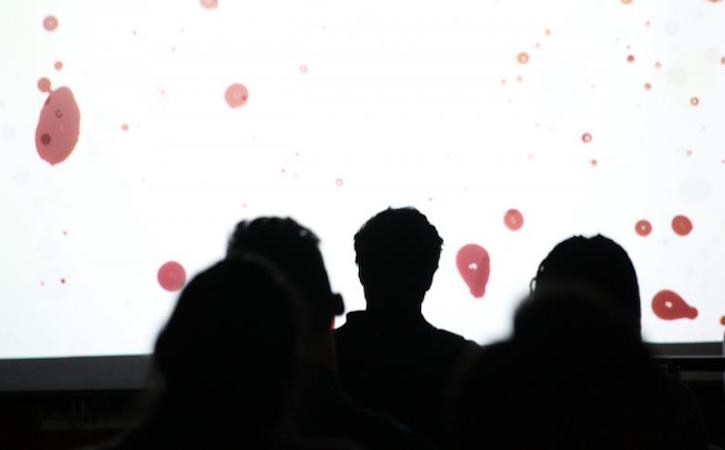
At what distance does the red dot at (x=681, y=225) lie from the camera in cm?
252

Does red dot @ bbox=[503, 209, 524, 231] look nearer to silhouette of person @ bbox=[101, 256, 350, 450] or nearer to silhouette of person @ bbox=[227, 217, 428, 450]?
silhouette of person @ bbox=[227, 217, 428, 450]

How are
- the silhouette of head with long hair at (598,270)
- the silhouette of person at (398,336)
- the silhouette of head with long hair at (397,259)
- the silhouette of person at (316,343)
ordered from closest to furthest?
the silhouette of person at (316,343)
the silhouette of head with long hair at (598,270)
the silhouette of person at (398,336)
the silhouette of head with long hair at (397,259)

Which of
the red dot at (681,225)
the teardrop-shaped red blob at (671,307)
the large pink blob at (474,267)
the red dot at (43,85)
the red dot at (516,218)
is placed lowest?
the teardrop-shaped red blob at (671,307)

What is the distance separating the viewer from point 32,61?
96.0 inches

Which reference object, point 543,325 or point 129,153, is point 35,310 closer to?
point 129,153

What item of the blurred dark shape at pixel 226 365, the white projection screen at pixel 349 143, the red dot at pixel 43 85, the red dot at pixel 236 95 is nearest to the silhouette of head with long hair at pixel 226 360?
the blurred dark shape at pixel 226 365

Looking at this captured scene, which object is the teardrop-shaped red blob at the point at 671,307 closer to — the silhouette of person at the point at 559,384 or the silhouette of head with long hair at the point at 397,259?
the silhouette of head with long hair at the point at 397,259

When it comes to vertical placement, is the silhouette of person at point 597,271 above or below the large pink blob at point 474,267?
above

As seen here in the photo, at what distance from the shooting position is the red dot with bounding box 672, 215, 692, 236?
2.52 meters

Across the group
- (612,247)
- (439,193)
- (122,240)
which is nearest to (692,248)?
(439,193)

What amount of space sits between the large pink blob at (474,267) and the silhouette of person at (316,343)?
1.29 metres

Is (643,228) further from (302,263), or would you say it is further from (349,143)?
(302,263)

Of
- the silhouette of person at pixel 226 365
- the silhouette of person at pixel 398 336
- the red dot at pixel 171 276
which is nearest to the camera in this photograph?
the silhouette of person at pixel 226 365

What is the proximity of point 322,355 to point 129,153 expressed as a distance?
4.87ft
